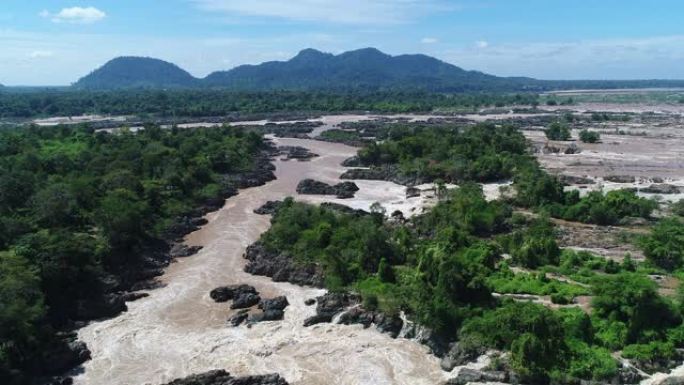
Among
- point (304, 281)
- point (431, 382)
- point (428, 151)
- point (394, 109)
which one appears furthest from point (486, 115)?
point (431, 382)

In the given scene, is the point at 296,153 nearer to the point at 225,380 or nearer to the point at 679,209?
the point at 679,209

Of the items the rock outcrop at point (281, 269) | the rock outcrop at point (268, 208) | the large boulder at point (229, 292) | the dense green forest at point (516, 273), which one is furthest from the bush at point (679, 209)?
the large boulder at point (229, 292)

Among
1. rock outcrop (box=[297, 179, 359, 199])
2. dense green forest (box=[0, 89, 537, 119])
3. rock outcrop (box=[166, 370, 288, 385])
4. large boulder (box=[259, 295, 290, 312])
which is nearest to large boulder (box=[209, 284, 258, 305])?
large boulder (box=[259, 295, 290, 312])

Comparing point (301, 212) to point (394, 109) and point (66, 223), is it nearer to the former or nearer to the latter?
point (66, 223)

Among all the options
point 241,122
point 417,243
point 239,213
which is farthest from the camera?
point 241,122

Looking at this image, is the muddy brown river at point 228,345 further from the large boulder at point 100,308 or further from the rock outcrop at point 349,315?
the large boulder at point 100,308

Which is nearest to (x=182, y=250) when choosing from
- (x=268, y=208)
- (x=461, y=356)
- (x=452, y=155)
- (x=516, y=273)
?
(x=268, y=208)

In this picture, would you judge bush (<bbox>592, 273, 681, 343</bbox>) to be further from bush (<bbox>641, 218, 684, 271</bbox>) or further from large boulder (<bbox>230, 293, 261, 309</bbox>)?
large boulder (<bbox>230, 293, 261, 309</bbox>)
